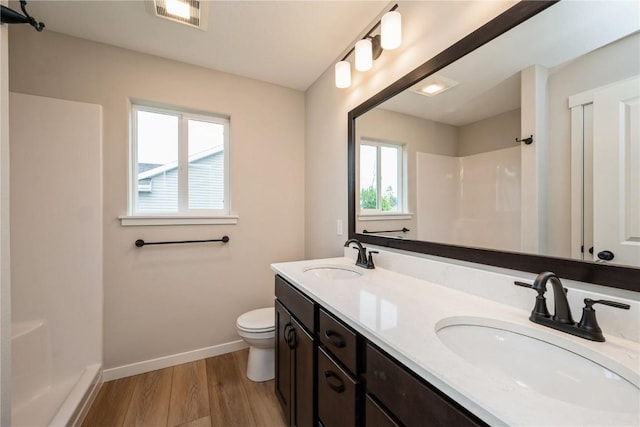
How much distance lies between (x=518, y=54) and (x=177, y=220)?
2.20 m

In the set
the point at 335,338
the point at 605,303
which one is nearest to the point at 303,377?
the point at 335,338

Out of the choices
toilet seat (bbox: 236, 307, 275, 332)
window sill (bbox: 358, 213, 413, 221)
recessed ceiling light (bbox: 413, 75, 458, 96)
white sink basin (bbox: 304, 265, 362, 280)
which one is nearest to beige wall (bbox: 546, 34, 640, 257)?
recessed ceiling light (bbox: 413, 75, 458, 96)

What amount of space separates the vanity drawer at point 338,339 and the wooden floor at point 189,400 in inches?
35.1

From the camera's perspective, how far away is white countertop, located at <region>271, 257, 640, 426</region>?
1.37ft

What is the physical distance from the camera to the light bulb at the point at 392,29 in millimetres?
1262

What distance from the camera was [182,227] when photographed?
2020 mm

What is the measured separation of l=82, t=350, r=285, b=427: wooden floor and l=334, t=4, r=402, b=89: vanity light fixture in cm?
212

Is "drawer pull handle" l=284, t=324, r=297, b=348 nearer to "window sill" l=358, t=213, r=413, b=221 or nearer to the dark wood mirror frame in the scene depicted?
the dark wood mirror frame

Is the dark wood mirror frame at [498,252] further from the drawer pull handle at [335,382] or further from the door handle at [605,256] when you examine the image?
the drawer pull handle at [335,382]

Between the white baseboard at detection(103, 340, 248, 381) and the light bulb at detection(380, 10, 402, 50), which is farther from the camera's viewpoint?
the white baseboard at detection(103, 340, 248, 381)

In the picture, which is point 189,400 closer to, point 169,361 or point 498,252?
point 169,361

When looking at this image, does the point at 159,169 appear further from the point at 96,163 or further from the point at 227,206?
the point at 227,206

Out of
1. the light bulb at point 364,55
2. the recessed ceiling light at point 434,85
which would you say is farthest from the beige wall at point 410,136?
the light bulb at point 364,55

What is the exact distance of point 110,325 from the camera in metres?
1.82
